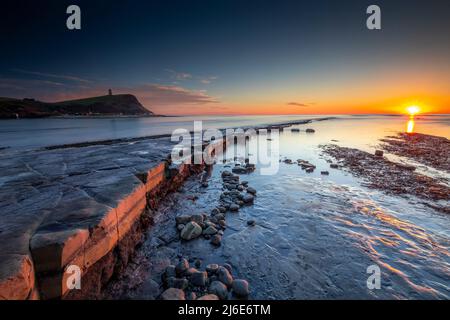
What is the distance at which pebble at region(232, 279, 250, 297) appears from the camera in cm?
334

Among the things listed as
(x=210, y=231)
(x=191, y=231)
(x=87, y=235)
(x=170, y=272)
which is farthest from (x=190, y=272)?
(x=87, y=235)

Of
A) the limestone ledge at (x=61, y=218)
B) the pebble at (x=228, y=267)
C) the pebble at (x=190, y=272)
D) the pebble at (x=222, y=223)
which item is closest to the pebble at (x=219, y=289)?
the pebble at (x=190, y=272)

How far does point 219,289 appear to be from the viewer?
329 cm

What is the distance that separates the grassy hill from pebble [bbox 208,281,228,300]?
311ft

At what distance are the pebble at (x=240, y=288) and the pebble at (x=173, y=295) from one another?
2.89 ft

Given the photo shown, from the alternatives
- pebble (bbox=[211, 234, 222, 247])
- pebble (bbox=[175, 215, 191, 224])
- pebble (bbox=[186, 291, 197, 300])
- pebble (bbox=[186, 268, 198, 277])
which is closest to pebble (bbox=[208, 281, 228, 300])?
pebble (bbox=[186, 291, 197, 300])

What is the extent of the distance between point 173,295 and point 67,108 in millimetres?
130693

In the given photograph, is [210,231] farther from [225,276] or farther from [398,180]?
[398,180]

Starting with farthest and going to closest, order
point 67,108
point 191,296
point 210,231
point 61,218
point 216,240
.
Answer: point 67,108 → point 210,231 → point 216,240 → point 61,218 → point 191,296

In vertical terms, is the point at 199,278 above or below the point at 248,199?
below

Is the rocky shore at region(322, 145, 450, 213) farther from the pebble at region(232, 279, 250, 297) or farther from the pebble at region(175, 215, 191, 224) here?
the pebble at region(175, 215, 191, 224)

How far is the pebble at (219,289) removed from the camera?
10.6 ft

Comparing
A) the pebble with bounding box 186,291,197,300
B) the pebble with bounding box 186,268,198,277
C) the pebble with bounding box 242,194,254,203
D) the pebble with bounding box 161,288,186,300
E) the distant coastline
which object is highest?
the distant coastline
